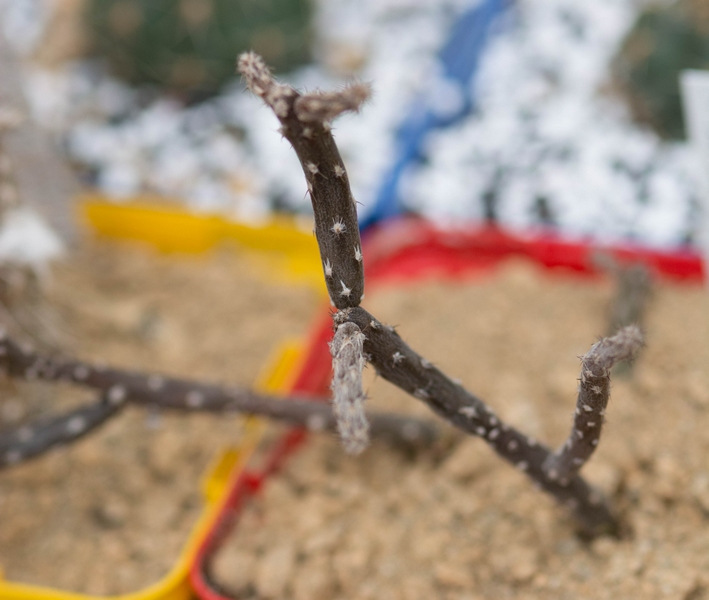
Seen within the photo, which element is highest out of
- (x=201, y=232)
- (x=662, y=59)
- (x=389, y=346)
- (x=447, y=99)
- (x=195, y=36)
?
(x=662, y=59)

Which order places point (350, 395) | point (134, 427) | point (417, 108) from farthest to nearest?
point (417, 108) → point (134, 427) → point (350, 395)

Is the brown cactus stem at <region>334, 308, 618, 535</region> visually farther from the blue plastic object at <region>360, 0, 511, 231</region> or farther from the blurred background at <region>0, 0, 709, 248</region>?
the blue plastic object at <region>360, 0, 511, 231</region>

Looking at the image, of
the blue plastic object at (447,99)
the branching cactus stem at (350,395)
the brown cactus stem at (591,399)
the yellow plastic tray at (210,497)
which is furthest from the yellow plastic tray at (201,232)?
the branching cactus stem at (350,395)

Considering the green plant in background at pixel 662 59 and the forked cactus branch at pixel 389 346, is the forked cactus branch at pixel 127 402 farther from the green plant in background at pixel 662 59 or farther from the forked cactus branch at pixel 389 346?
the green plant in background at pixel 662 59

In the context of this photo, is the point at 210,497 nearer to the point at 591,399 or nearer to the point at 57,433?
the point at 57,433

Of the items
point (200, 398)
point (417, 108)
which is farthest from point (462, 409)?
point (417, 108)
